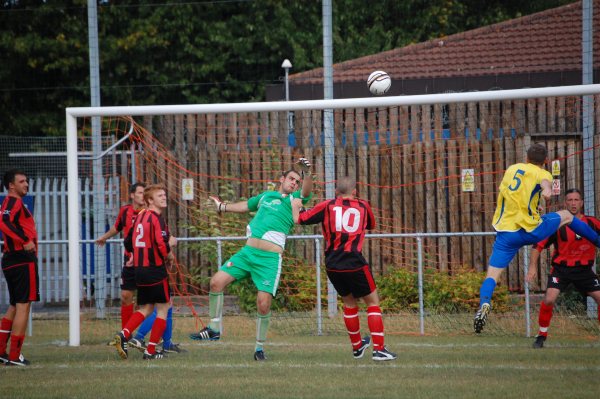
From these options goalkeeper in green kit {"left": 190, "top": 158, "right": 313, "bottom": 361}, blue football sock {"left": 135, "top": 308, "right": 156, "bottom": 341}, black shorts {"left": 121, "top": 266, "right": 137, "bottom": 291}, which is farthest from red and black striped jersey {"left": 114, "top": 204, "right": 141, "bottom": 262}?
goalkeeper in green kit {"left": 190, "top": 158, "right": 313, "bottom": 361}

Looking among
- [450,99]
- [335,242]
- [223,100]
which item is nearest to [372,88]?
[450,99]

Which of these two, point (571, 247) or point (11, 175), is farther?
point (571, 247)

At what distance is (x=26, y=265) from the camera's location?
10.7 m

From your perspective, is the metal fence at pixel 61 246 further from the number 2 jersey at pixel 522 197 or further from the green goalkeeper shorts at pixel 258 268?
the number 2 jersey at pixel 522 197

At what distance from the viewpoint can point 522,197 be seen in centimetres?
978

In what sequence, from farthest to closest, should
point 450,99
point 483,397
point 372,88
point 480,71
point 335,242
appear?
1. point 480,71
2. point 372,88
3. point 450,99
4. point 335,242
5. point 483,397

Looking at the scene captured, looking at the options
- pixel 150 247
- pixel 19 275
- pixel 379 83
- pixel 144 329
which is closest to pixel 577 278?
pixel 379 83

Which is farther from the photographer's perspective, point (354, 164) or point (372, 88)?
point (354, 164)

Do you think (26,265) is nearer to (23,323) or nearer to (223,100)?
(23,323)

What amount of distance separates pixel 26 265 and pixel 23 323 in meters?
0.65

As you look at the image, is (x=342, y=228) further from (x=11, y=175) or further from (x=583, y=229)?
(x=11, y=175)

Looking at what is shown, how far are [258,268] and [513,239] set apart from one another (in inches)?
110

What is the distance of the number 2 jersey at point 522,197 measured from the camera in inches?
385

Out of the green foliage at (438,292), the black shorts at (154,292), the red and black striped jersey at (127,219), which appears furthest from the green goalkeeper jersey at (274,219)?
the green foliage at (438,292)
